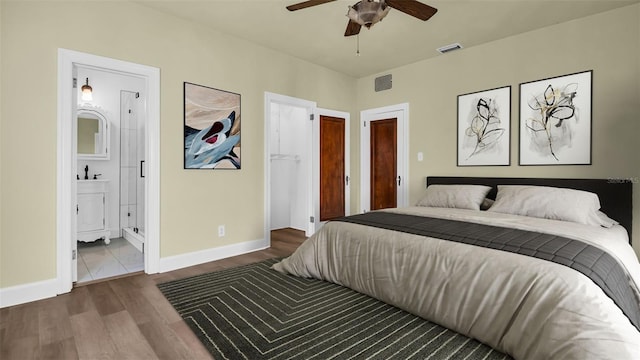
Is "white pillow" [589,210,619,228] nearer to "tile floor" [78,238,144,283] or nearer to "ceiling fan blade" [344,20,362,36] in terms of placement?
"ceiling fan blade" [344,20,362,36]

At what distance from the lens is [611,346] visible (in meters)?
1.22

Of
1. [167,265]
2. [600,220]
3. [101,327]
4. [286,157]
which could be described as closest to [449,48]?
[600,220]

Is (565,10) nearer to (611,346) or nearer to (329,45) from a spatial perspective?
(329,45)

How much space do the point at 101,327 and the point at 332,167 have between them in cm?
352

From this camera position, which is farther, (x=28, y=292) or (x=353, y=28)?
(x=353, y=28)

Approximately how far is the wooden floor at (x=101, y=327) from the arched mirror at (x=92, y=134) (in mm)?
2351

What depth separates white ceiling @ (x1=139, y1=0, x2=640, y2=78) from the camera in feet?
9.44

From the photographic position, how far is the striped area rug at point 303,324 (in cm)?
170

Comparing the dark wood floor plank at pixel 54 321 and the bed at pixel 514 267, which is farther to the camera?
the dark wood floor plank at pixel 54 321

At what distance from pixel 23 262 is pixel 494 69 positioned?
4.95 metres

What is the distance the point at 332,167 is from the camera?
193 inches

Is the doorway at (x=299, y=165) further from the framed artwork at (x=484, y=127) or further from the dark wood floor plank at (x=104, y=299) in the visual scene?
the dark wood floor plank at (x=104, y=299)

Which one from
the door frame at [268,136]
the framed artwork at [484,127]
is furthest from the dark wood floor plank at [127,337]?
the framed artwork at [484,127]

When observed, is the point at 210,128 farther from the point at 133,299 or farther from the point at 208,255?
the point at 133,299
